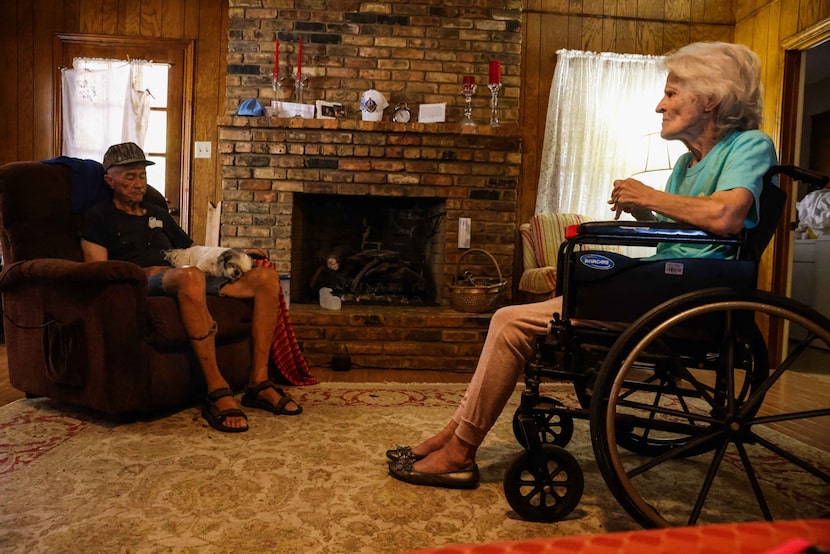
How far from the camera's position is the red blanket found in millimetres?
2609

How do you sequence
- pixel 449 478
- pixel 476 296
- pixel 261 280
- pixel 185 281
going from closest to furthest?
pixel 449 478
pixel 185 281
pixel 261 280
pixel 476 296

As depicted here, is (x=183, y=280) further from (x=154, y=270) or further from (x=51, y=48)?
(x=51, y=48)

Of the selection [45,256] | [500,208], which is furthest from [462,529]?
[500,208]

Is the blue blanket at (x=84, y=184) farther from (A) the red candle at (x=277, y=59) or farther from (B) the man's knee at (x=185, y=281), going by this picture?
(A) the red candle at (x=277, y=59)

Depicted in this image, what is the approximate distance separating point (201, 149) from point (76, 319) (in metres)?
2.59

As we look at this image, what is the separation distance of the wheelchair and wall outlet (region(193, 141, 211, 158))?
359 centimetres

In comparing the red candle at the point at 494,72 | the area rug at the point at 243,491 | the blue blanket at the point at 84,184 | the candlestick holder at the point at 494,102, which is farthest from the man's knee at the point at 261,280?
the red candle at the point at 494,72

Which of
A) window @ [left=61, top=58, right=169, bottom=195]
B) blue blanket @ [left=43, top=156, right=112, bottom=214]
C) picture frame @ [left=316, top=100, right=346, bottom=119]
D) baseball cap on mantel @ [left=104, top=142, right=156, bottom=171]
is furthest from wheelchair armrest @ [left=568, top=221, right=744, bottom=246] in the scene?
window @ [left=61, top=58, right=169, bottom=195]

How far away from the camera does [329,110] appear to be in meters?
3.68

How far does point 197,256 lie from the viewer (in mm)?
2342

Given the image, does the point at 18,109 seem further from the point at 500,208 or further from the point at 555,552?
the point at 555,552

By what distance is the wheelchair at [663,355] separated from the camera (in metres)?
1.07

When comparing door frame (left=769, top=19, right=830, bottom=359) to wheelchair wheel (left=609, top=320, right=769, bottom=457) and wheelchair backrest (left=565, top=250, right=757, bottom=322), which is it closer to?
wheelchair wheel (left=609, top=320, right=769, bottom=457)

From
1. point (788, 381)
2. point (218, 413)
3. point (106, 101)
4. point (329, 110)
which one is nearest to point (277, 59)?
point (329, 110)
